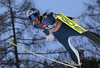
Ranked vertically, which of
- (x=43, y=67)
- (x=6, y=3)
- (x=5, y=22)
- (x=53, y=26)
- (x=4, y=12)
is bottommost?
(x=43, y=67)

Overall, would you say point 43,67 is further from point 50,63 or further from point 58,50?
point 58,50

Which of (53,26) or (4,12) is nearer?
(53,26)

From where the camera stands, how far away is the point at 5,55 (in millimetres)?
5262

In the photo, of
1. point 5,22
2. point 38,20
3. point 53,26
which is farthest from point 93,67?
point 5,22

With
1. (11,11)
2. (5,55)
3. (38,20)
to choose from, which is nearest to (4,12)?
(11,11)

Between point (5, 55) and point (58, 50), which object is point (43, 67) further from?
point (5, 55)

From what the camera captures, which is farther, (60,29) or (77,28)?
(60,29)

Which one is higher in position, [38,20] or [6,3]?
[6,3]

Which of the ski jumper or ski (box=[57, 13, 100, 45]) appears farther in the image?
the ski jumper

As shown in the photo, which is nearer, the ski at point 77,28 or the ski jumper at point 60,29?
the ski at point 77,28

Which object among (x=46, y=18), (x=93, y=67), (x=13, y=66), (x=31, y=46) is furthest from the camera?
(x=31, y=46)

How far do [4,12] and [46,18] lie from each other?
3180mm

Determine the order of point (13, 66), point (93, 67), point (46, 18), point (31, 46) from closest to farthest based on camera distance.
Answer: point (46, 18)
point (93, 67)
point (13, 66)
point (31, 46)

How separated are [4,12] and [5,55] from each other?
1.60 metres
